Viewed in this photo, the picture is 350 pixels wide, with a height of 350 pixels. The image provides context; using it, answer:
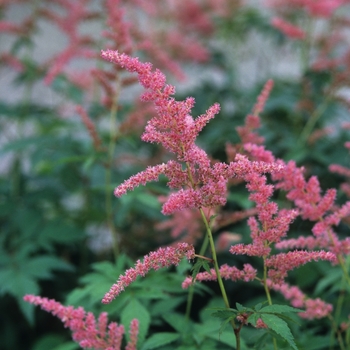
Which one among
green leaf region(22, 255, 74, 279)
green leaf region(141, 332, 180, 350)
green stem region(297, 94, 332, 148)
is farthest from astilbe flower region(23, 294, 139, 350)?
green stem region(297, 94, 332, 148)

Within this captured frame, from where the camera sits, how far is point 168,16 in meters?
4.46

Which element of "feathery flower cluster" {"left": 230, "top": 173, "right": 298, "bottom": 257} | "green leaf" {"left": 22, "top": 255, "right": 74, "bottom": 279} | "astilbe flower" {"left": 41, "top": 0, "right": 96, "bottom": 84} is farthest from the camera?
"astilbe flower" {"left": 41, "top": 0, "right": 96, "bottom": 84}

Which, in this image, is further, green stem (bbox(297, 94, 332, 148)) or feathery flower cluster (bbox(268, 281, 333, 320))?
green stem (bbox(297, 94, 332, 148))

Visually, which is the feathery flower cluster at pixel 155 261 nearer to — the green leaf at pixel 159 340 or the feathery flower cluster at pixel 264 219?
the feathery flower cluster at pixel 264 219

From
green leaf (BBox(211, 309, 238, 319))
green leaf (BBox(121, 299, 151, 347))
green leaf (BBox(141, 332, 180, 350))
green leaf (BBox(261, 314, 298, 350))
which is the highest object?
green leaf (BBox(121, 299, 151, 347))

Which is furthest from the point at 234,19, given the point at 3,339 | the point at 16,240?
the point at 3,339

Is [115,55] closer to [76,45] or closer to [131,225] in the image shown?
[76,45]

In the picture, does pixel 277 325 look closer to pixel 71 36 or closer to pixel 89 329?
pixel 89 329

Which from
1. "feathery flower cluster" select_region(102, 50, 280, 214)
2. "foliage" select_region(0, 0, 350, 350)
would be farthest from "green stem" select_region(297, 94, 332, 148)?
"feathery flower cluster" select_region(102, 50, 280, 214)

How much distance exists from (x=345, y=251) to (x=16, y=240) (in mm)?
1781

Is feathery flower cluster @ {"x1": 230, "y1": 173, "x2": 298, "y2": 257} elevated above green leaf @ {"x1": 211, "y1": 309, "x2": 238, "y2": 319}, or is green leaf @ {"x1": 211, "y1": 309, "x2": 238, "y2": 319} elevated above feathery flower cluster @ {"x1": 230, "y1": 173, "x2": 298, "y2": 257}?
feathery flower cluster @ {"x1": 230, "y1": 173, "x2": 298, "y2": 257}

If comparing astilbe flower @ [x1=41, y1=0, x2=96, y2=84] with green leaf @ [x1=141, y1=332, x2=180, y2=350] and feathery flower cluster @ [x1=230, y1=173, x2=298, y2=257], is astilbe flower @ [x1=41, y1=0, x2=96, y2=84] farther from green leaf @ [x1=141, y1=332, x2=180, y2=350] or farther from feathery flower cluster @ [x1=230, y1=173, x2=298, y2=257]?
feathery flower cluster @ [x1=230, y1=173, x2=298, y2=257]

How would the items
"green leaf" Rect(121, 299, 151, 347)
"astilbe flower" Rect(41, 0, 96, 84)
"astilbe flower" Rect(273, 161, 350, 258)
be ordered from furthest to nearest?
"astilbe flower" Rect(41, 0, 96, 84) < "green leaf" Rect(121, 299, 151, 347) < "astilbe flower" Rect(273, 161, 350, 258)

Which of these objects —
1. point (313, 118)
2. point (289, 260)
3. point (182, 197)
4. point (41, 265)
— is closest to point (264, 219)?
point (289, 260)
